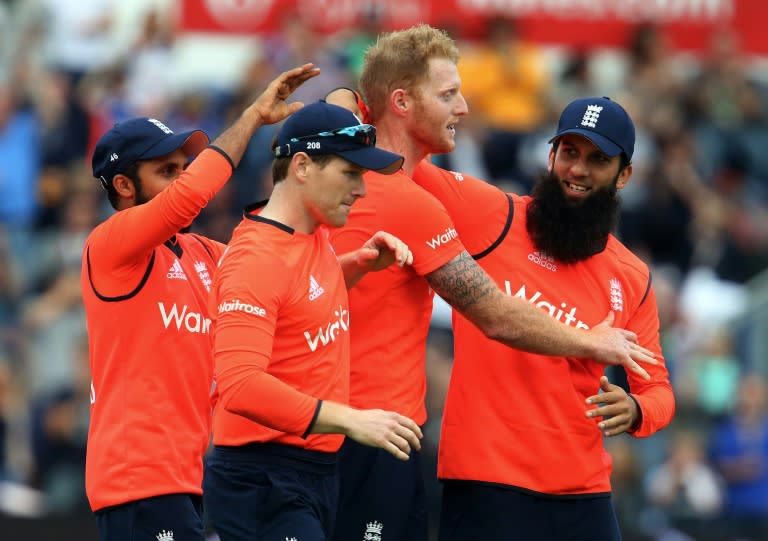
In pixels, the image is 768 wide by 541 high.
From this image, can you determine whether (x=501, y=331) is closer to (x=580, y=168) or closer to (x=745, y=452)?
(x=580, y=168)

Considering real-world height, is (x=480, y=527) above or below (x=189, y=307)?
below

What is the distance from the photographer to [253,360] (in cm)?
493

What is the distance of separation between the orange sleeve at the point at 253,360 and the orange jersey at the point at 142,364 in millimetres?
601

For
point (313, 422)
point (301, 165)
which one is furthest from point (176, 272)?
point (313, 422)

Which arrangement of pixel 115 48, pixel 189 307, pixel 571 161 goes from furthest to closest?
pixel 115 48 < pixel 571 161 < pixel 189 307

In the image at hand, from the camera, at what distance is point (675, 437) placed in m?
11.2

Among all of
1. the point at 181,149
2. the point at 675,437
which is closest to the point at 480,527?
the point at 181,149

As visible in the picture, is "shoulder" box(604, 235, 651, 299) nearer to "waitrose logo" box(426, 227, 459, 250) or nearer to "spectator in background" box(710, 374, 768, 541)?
"waitrose logo" box(426, 227, 459, 250)

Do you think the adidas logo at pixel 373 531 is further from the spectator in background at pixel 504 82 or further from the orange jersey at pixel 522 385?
the spectator in background at pixel 504 82

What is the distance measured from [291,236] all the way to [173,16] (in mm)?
8611

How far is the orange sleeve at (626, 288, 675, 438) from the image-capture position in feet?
20.1

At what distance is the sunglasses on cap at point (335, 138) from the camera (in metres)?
5.27

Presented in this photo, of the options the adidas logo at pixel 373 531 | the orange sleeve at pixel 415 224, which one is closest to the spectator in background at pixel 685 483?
the adidas logo at pixel 373 531

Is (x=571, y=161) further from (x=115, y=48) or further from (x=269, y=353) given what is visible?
(x=115, y=48)
